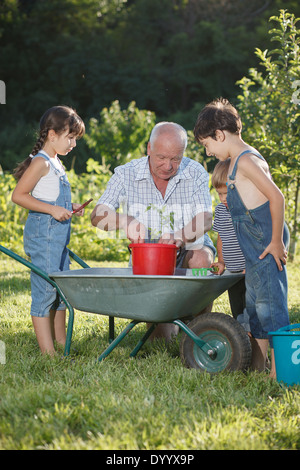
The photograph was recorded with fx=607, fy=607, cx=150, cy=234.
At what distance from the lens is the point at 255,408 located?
2.26 metres

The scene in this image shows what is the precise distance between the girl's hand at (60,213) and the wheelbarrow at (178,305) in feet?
1.04

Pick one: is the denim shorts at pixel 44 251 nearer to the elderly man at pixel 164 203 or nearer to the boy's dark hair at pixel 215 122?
the elderly man at pixel 164 203

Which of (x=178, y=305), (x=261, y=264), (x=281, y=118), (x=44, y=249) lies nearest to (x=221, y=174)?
(x=261, y=264)

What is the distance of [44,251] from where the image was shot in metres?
3.06

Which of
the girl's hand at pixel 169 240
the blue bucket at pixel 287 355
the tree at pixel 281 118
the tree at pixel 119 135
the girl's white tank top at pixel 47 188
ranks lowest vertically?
the blue bucket at pixel 287 355

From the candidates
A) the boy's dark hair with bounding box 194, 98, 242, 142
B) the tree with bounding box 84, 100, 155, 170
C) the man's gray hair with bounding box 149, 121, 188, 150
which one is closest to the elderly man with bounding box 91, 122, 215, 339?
the man's gray hair with bounding box 149, 121, 188, 150

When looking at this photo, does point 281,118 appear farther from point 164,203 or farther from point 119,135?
point 119,135

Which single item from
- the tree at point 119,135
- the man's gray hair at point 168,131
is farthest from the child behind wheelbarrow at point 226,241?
the tree at point 119,135

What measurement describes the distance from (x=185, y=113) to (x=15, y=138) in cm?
548

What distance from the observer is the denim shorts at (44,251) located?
3057 millimetres

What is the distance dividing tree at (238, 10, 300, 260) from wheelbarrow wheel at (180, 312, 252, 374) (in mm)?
3459

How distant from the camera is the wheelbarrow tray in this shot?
2527 millimetres

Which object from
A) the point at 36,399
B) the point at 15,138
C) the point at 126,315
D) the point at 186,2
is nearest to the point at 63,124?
the point at 126,315

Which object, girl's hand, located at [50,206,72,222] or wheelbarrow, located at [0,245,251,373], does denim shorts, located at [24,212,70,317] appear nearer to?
girl's hand, located at [50,206,72,222]
